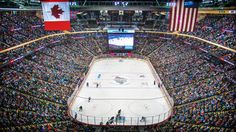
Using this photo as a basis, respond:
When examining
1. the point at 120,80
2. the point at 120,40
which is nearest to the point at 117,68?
the point at 120,80

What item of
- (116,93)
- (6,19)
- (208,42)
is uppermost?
(6,19)

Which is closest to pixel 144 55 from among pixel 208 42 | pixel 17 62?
pixel 208 42

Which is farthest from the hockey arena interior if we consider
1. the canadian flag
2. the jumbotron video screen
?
the jumbotron video screen

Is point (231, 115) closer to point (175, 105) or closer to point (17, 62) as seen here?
point (175, 105)

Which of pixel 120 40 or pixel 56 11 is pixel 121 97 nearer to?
pixel 56 11

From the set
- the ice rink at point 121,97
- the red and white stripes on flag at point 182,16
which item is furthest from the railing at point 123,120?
the red and white stripes on flag at point 182,16
